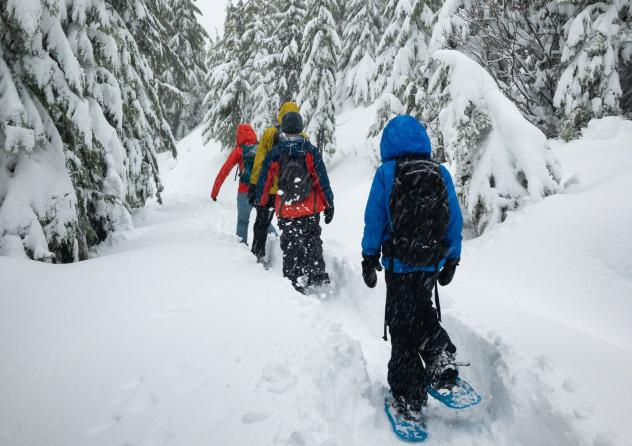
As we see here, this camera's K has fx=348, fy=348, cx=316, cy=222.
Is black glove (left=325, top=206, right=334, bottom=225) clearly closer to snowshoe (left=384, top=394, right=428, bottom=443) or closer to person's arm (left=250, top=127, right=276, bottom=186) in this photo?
person's arm (left=250, top=127, right=276, bottom=186)

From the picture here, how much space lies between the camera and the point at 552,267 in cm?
450

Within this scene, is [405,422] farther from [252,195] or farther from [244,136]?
[244,136]

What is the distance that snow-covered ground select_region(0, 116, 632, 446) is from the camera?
213 centimetres

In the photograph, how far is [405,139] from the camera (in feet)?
9.13

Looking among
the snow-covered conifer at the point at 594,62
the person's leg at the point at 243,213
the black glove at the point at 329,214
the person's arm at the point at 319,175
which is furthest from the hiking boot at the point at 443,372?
the snow-covered conifer at the point at 594,62

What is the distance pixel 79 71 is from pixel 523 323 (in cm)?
673

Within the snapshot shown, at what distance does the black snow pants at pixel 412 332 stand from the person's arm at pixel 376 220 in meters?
0.27

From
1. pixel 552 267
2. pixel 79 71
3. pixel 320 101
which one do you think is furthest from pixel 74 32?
pixel 320 101

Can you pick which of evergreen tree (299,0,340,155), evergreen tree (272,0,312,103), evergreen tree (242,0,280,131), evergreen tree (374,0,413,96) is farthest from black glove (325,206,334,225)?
evergreen tree (242,0,280,131)

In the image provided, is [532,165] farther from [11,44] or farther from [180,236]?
[11,44]

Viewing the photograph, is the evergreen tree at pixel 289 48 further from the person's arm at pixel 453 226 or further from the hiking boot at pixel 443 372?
the hiking boot at pixel 443 372

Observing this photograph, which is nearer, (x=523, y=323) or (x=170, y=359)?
(x=170, y=359)

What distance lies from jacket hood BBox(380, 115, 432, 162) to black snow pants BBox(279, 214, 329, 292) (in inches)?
106

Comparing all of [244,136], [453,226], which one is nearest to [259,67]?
[244,136]
